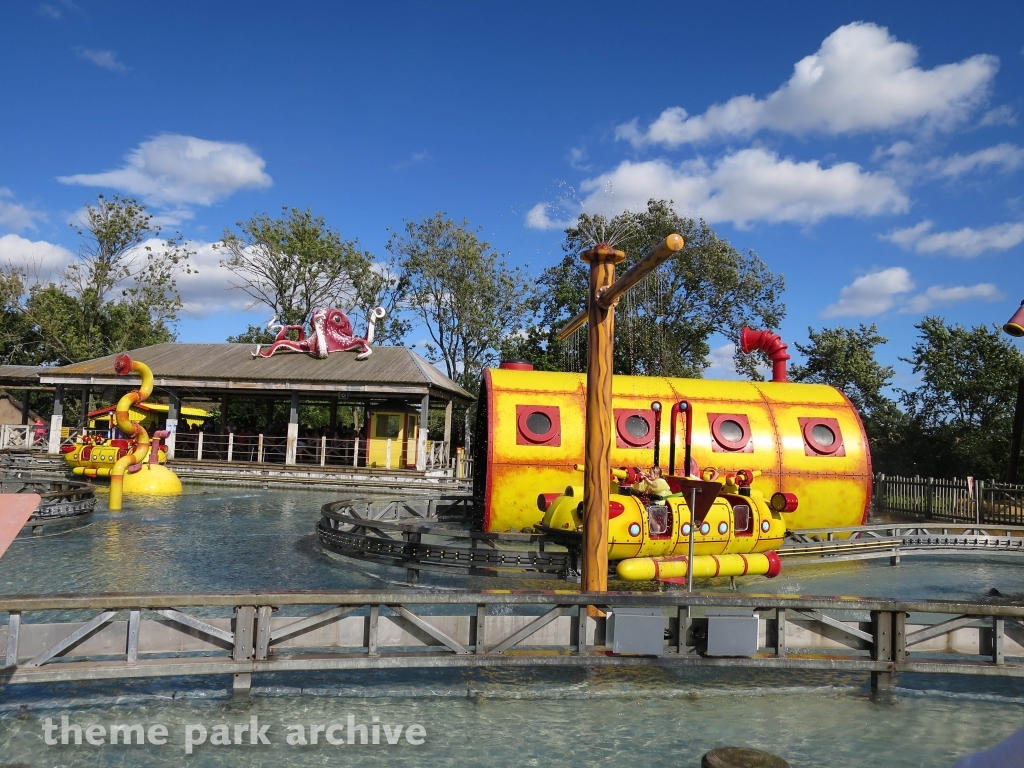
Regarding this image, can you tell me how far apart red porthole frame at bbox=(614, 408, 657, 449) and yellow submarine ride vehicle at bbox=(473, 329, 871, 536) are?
0.02 m

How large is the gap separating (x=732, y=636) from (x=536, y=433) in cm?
758

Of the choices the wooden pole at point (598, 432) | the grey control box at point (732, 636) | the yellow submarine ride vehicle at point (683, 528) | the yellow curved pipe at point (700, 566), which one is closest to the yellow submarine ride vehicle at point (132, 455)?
the yellow submarine ride vehicle at point (683, 528)

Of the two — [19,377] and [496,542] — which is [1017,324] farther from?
[19,377]

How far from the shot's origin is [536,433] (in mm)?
13906

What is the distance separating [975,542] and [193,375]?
25042 millimetres

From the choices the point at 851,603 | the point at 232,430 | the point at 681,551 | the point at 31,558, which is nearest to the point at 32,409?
the point at 232,430

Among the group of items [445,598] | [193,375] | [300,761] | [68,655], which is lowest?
[300,761]

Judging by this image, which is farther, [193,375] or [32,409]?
[32,409]

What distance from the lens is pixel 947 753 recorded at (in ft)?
18.8

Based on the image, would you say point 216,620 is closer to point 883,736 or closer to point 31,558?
point 883,736

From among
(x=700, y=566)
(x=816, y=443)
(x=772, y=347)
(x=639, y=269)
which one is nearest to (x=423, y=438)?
(x=772, y=347)

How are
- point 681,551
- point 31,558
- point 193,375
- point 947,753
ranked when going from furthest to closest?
point 193,375, point 31,558, point 681,551, point 947,753

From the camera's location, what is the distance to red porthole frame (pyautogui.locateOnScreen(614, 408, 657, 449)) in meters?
14.1

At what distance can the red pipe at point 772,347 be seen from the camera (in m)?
17.8
